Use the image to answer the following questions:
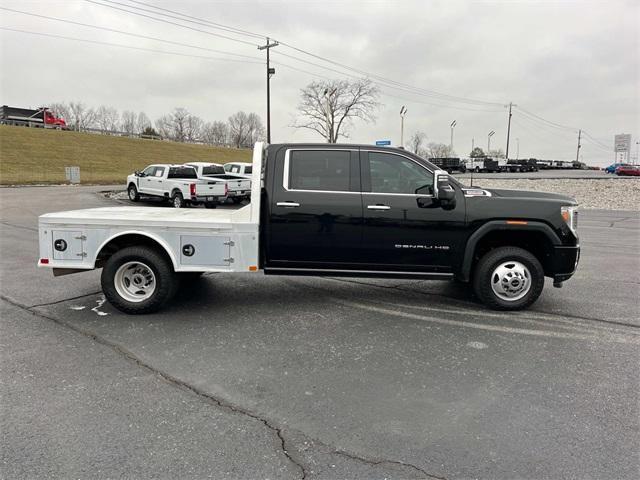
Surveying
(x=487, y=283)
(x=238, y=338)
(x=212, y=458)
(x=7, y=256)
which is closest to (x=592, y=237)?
(x=487, y=283)

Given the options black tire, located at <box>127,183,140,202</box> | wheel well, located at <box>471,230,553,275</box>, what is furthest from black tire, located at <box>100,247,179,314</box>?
black tire, located at <box>127,183,140,202</box>

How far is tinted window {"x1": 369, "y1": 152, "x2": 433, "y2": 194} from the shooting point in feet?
18.0

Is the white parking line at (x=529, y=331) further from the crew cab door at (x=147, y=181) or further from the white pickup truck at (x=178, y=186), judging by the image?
the crew cab door at (x=147, y=181)

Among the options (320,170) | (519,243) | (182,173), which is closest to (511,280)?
(519,243)

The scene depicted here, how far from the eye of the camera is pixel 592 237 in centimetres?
1262

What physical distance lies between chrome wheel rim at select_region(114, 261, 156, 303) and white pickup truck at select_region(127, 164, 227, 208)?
46.3 feet

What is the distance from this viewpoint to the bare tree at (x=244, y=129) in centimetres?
13312

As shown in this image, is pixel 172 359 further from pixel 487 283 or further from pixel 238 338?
pixel 487 283

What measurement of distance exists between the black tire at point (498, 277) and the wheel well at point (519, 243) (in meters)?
0.18

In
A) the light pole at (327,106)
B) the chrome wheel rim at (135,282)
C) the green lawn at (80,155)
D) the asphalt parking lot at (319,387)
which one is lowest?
the asphalt parking lot at (319,387)

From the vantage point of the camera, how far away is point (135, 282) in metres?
5.50

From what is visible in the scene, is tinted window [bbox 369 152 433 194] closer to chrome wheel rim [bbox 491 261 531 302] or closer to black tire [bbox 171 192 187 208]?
chrome wheel rim [bbox 491 261 531 302]

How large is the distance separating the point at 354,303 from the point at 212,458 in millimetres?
3450

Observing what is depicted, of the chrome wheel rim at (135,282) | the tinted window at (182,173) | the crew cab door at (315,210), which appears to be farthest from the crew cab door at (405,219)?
the tinted window at (182,173)
